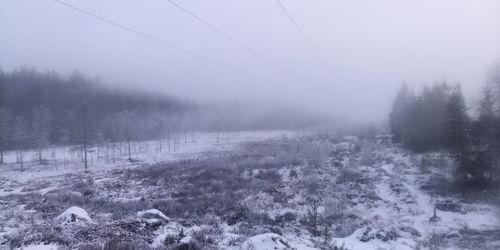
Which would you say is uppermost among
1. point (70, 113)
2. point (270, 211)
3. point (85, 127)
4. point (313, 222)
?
point (70, 113)

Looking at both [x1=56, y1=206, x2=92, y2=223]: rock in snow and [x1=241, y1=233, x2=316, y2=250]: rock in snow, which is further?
[x1=56, y1=206, x2=92, y2=223]: rock in snow

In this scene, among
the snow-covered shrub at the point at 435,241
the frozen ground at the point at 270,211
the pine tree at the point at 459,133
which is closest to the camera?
the frozen ground at the point at 270,211

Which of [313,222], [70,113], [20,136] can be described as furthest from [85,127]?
[313,222]

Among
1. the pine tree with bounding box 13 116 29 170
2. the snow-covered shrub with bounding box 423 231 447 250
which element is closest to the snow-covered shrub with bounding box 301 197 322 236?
the snow-covered shrub with bounding box 423 231 447 250

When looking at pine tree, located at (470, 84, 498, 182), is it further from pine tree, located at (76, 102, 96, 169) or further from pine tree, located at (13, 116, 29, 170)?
pine tree, located at (13, 116, 29, 170)

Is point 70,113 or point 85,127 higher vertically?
point 70,113

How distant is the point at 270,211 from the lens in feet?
74.7

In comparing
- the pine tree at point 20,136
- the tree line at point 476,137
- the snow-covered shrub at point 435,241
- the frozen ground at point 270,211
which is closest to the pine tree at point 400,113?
the frozen ground at point 270,211

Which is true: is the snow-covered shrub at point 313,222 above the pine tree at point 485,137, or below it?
below

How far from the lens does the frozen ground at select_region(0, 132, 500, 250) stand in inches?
556

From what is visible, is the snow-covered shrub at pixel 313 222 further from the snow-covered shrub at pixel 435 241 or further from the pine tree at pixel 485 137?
the pine tree at pixel 485 137

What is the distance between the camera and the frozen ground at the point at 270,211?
46.3 feet

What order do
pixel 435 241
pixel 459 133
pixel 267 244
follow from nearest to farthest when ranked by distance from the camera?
pixel 267 244 → pixel 435 241 → pixel 459 133

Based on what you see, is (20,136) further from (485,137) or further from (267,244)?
(485,137)
